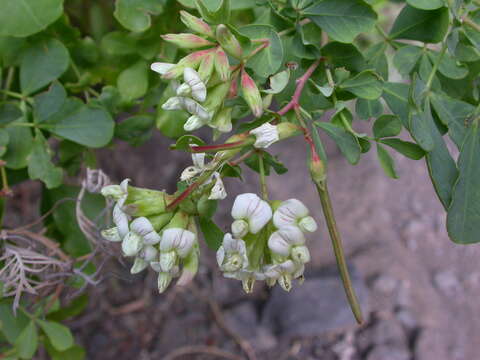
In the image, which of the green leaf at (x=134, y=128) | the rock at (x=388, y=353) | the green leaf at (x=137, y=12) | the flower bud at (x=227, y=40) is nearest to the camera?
the flower bud at (x=227, y=40)

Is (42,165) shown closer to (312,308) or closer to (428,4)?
(428,4)

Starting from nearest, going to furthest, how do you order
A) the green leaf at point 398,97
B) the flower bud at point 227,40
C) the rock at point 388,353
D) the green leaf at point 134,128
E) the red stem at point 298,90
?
the flower bud at point 227,40 → the red stem at point 298,90 → the green leaf at point 398,97 → the green leaf at point 134,128 → the rock at point 388,353

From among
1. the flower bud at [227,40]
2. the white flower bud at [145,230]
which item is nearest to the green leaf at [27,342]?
the white flower bud at [145,230]

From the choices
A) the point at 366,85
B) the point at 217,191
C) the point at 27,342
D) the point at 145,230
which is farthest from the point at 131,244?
the point at 27,342

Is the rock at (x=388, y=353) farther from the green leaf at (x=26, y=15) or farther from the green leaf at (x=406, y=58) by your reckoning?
the green leaf at (x=26, y=15)

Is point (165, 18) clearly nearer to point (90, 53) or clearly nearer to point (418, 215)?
point (90, 53)

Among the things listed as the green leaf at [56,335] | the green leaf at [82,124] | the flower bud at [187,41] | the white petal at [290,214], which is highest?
the flower bud at [187,41]

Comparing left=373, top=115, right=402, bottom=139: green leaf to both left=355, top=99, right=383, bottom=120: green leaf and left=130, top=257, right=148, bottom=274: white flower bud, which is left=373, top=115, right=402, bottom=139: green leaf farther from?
left=130, top=257, right=148, bottom=274: white flower bud

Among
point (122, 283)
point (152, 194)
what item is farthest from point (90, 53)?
point (122, 283)
